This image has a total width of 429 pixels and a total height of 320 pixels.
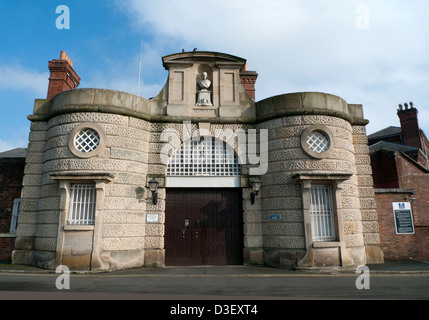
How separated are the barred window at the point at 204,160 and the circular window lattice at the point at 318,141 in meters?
3.14

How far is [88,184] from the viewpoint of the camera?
10.8m

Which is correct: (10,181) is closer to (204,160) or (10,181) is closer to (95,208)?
(95,208)

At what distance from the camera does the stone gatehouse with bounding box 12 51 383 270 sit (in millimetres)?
10492

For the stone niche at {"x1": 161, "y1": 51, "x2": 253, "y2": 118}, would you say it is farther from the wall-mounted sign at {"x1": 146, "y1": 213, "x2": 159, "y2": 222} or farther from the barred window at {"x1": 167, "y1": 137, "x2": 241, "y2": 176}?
the wall-mounted sign at {"x1": 146, "y1": 213, "x2": 159, "y2": 222}

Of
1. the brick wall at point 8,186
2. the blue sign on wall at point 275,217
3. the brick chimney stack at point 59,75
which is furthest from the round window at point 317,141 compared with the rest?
the brick wall at point 8,186

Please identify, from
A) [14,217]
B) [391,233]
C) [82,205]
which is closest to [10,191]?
[14,217]

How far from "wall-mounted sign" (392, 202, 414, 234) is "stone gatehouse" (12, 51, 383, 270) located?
199 cm

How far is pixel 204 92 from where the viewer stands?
12.6 metres

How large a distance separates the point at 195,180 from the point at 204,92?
408 cm

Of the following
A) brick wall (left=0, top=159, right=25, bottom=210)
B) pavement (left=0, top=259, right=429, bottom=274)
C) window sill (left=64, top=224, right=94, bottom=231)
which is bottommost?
pavement (left=0, top=259, right=429, bottom=274)

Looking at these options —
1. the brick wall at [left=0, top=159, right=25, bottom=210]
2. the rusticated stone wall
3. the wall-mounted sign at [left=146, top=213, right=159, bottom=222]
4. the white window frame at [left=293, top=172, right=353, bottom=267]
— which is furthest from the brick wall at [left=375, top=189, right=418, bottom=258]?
the brick wall at [left=0, top=159, right=25, bottom=210]

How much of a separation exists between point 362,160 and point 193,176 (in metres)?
7.69
